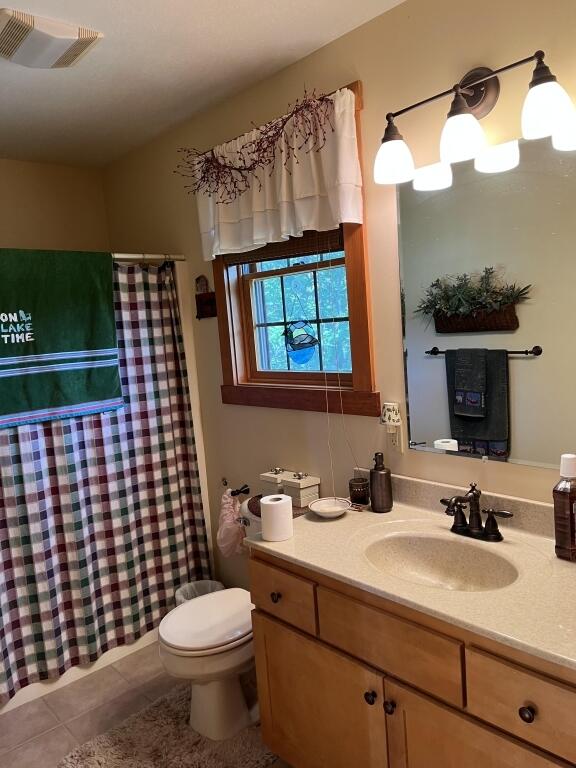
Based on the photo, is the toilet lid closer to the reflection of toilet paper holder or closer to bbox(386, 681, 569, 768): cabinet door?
the reflection of toilet paper holder

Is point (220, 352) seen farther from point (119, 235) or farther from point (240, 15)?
point (240, 15)

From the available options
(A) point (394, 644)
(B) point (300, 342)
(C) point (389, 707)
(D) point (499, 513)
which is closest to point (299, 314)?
(B) point (300, 342)

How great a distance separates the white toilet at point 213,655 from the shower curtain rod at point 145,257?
1.50 meters

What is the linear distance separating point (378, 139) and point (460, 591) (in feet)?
4.66

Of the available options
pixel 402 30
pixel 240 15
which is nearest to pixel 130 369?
pixel 240 15

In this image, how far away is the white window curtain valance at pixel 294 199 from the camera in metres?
1.89

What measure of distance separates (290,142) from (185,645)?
180 cm

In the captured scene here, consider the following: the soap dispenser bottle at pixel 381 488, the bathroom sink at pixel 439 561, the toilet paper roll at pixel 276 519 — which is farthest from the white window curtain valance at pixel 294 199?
the bathroom sink at pixel 439 561

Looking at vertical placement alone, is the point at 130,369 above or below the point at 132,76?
below

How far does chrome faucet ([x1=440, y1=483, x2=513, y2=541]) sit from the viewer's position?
1627 millimetres

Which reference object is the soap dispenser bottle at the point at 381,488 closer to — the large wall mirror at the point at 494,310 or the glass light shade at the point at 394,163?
the large wall mirror at the point at 494,310

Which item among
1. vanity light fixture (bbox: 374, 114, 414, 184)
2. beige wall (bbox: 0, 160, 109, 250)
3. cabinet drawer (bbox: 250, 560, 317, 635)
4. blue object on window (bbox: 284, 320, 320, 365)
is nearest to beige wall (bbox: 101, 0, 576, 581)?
vanity light fixture (bbox: 374, 114, 414, 184)

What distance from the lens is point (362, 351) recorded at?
2010 mm

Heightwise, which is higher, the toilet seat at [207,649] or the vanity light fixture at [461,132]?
the vanity light fixture at [461,132]
